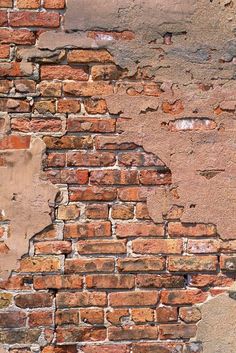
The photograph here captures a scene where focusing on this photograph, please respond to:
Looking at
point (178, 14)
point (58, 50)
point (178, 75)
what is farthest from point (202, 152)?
point (58, 50)

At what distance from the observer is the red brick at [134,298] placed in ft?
7.93

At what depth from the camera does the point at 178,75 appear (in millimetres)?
2424

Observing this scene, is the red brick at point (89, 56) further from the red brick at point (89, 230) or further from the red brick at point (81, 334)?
the red brick at point (81, 334)

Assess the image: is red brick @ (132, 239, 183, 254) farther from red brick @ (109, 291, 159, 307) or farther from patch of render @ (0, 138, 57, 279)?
patch of render @ (0, 138, 57, 279)

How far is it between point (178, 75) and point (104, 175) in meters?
0.59

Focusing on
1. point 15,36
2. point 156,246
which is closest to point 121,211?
point 156,246

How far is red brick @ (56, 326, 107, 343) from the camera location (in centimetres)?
240

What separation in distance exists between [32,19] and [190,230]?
1249 millimetres

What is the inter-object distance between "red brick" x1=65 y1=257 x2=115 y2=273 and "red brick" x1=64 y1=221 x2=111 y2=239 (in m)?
0.11

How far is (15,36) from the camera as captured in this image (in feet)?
7.82

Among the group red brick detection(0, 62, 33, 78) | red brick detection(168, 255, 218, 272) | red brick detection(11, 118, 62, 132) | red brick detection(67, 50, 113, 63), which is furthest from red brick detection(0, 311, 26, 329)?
red brick detection(67, 50, 113, 63)

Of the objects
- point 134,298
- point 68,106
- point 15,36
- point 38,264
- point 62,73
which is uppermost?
point 15,36

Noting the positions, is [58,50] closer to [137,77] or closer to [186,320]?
[137,77]

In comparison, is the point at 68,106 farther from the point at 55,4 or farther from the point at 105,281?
the point at 105,281
